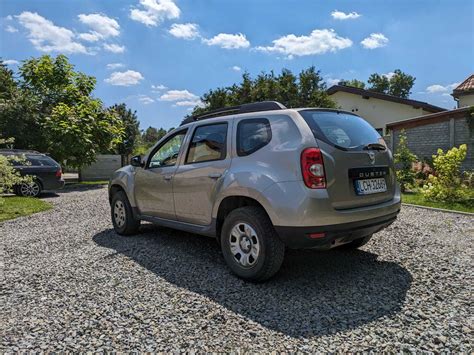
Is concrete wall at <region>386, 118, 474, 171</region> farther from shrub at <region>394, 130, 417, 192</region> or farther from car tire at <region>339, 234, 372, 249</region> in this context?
car tire at <region>339, 234, 372, 249</region>

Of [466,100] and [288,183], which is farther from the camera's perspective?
[466,100]

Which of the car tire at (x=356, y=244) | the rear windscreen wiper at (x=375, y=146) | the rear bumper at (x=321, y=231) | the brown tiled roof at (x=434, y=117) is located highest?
the brown tiled roof at (x=434, y=117)

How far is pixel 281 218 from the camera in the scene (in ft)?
10.4

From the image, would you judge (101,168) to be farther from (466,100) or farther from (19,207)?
(466,100)

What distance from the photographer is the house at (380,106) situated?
20094 millimetres

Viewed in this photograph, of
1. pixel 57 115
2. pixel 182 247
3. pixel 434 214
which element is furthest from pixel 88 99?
pixel 434 214

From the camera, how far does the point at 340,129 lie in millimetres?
3580

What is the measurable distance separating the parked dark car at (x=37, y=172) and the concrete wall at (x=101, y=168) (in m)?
9.33

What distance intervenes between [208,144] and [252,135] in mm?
727

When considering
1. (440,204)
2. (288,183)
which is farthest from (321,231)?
(440,204)

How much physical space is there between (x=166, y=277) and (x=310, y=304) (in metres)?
1.62

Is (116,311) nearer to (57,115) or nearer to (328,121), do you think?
(328,121)

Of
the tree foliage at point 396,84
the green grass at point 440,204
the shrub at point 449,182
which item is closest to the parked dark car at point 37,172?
the green grass at point 440,204

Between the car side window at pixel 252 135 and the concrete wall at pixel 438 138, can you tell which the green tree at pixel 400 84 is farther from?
the car side window at pixel 252 135
